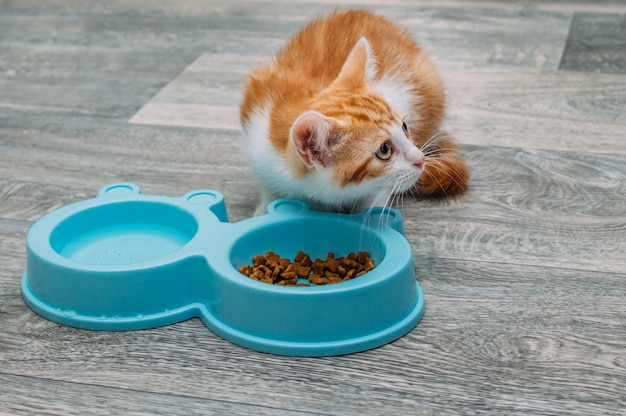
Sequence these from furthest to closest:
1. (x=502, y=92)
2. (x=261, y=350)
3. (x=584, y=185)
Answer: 1. (x=502, y=92)
2. (x=584, y=185)
3. (x=261, y=350)

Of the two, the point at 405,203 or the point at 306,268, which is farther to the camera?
the point at 405,203

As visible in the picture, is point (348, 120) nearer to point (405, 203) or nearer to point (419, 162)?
point (419, 162)

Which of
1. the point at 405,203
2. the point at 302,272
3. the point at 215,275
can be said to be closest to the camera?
the point at 215,275

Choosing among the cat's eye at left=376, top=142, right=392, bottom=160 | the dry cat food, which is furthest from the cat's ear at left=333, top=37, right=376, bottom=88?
the dry cat food

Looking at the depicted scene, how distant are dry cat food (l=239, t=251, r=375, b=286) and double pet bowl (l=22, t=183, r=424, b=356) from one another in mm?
29

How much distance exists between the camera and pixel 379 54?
1.65 m

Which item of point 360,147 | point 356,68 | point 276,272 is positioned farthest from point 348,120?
point 276,272

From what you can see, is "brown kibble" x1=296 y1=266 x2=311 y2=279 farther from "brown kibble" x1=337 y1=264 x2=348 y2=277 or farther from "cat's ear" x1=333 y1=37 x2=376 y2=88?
"cat's ear" x1=333 y1=37 x2=376 y2=88

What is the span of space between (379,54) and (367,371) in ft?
2.28

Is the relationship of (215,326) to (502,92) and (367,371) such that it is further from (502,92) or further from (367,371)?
(502,92)

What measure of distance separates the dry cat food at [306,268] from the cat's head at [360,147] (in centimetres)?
12

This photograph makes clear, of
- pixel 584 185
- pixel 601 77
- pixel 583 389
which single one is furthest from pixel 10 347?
pixel 601 77

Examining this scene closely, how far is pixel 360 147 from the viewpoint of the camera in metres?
1.35

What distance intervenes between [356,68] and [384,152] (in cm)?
20
